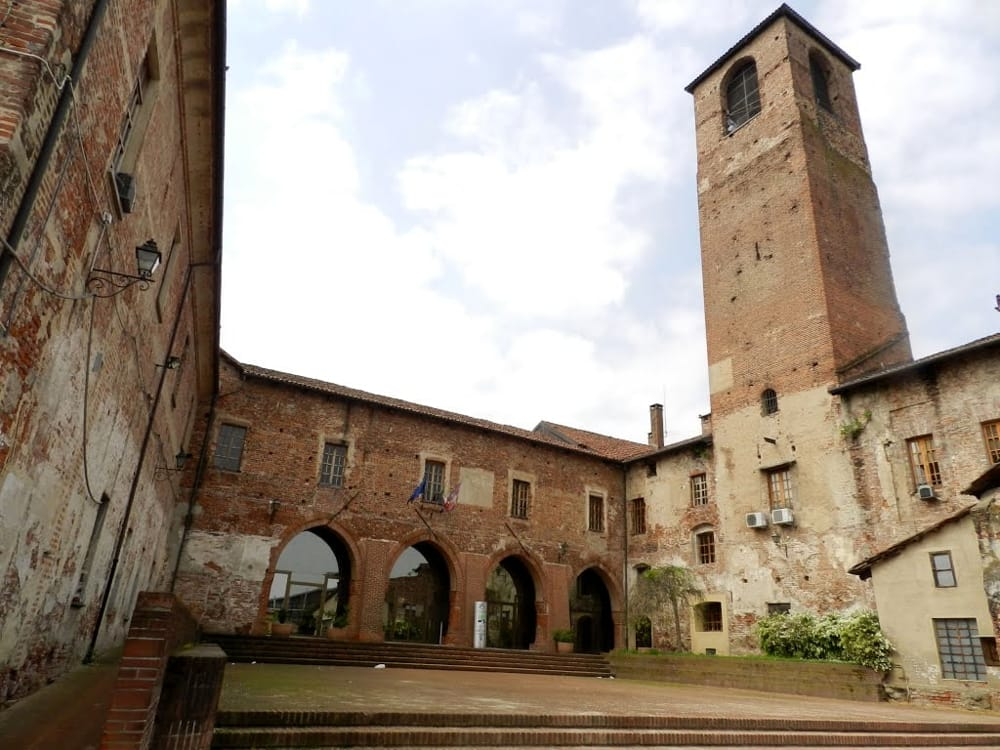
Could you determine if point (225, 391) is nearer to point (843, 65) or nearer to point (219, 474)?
point (219, 474)

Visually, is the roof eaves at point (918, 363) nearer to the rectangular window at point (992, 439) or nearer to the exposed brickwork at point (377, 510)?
the rectangular window at point (992, 439)

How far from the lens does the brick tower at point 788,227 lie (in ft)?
63.4

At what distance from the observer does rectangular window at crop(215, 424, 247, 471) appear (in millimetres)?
18219

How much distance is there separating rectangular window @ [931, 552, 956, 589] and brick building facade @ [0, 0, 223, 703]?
1485 cm

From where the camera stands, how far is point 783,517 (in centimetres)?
1800

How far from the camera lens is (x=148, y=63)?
6984mm

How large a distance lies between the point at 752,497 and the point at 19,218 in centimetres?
1896

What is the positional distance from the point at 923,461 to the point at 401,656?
13.9 metres

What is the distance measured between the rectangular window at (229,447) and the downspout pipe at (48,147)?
14777 mm

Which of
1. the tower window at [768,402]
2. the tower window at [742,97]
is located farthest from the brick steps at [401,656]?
the tower window at [742,97]

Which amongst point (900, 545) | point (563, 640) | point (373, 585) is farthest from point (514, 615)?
point (900, 545)

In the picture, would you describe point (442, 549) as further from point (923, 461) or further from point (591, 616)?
point (923, 461)

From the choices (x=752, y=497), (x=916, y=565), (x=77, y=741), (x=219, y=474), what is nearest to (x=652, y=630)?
(x=752, y=497)

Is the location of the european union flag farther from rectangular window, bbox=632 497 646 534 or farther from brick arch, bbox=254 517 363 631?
rectangular window, bbox=632 497 646 534
